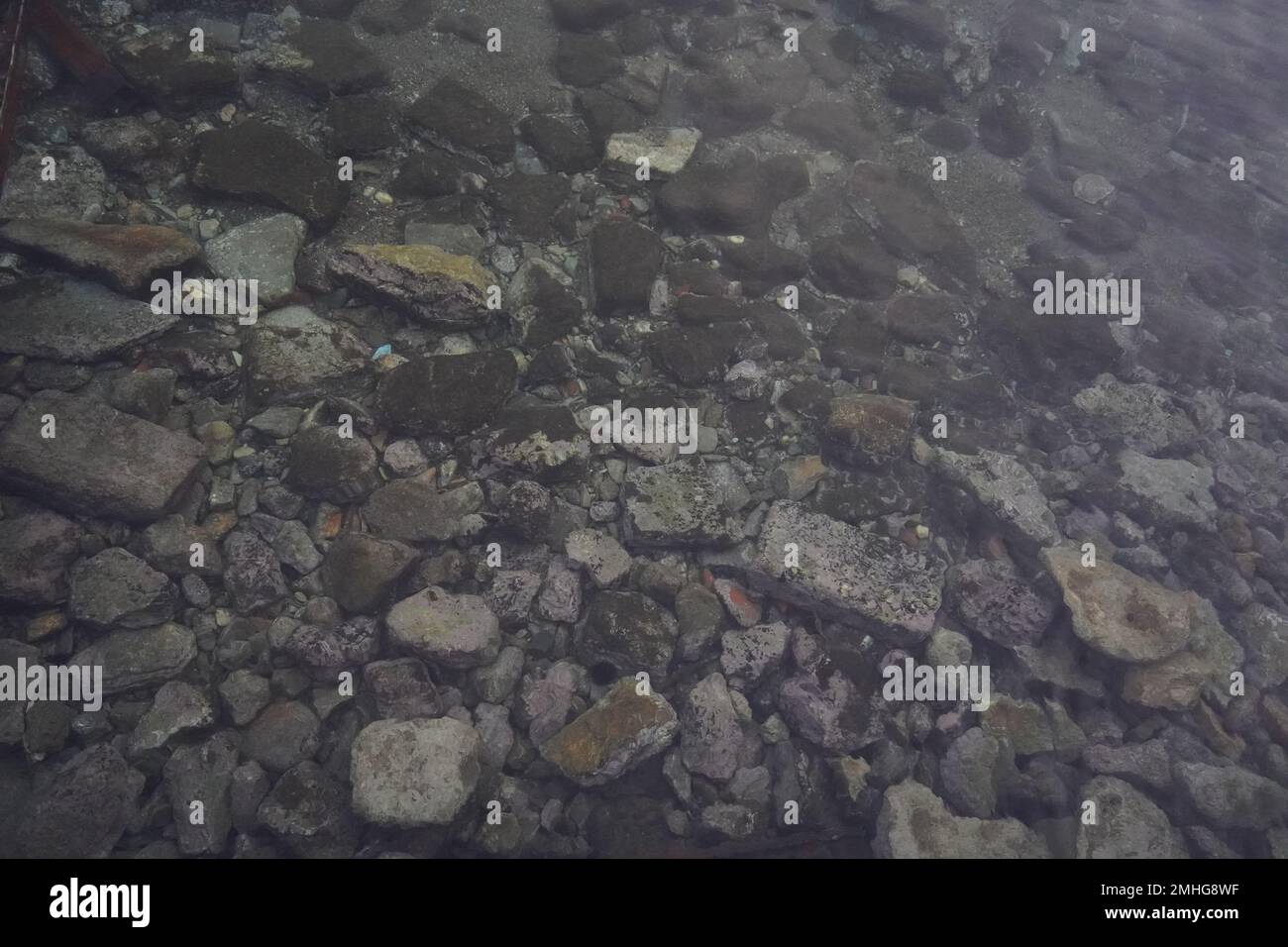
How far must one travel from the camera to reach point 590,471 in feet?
13.1

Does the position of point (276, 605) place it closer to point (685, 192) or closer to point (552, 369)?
point (552, 369)

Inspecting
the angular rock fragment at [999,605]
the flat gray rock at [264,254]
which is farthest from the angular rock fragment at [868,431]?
the flat gray rock at [264,254]

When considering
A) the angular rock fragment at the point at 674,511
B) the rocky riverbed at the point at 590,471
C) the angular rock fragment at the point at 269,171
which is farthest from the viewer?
the angular rock fragment at the point at 269,171

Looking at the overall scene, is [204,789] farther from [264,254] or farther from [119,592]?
[264,254]

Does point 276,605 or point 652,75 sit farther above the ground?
point 652,75

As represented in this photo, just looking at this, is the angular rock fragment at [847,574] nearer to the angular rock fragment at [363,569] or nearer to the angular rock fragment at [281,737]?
the angular rock fragment at [363,569]

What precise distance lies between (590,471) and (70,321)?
2673mm

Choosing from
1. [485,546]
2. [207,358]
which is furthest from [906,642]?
[207,358]

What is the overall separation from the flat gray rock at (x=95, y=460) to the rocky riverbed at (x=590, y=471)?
0.05ft

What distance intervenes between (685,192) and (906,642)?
3103 mm

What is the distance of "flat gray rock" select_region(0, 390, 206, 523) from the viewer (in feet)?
10.9

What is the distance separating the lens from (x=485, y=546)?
147 inches

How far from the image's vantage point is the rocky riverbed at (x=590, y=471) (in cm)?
326

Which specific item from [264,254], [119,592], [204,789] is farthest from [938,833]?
[264,254]
